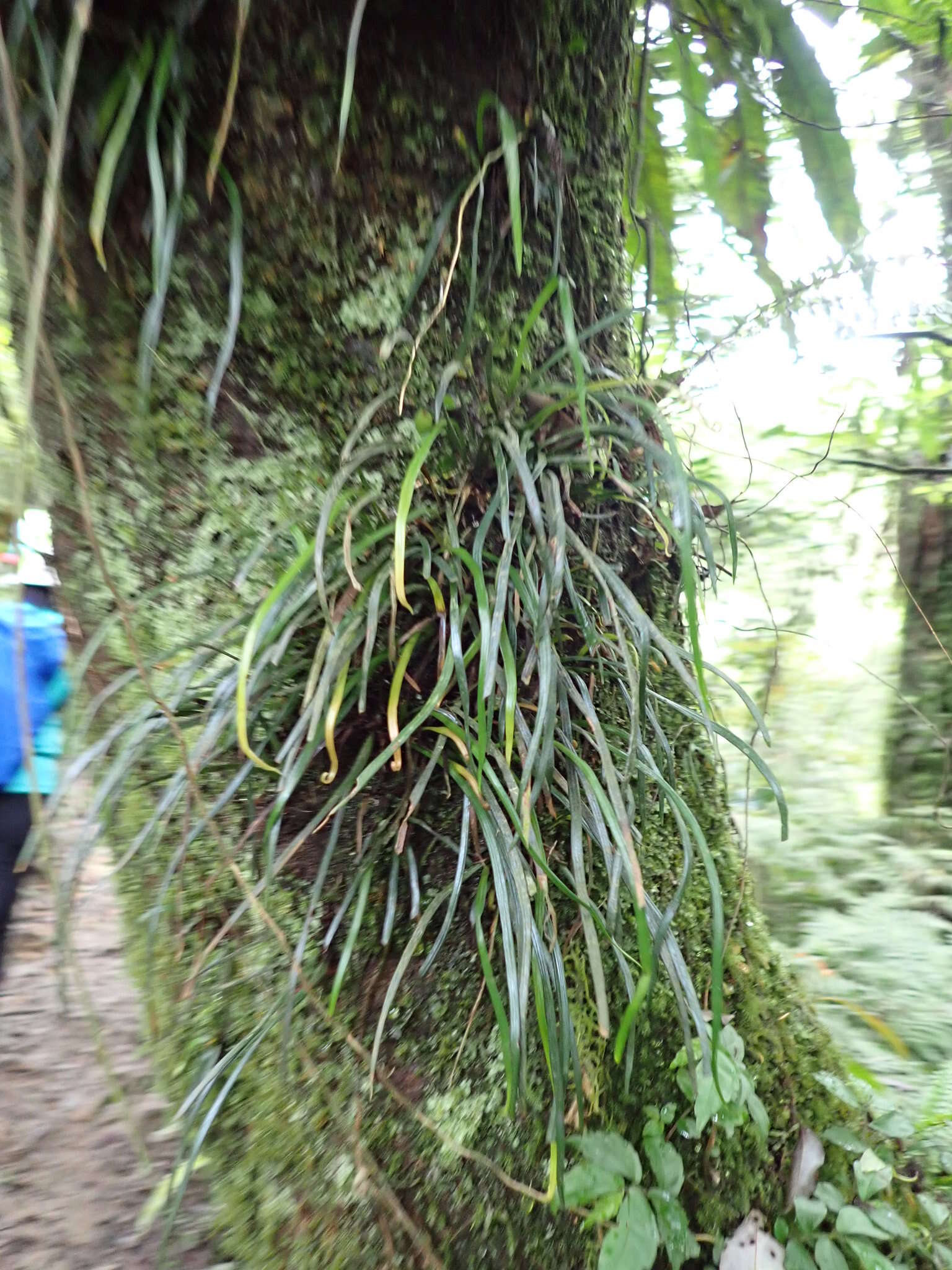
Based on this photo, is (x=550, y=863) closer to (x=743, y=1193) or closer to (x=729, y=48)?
(x=743, y=1193)

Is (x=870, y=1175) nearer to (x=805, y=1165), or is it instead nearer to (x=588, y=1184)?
(x=805, y=1165)

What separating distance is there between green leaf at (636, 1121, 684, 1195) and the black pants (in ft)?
4.00

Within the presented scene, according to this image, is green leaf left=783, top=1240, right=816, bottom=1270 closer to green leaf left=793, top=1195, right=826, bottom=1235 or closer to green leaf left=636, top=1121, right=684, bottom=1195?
green leaf left=793, top=1195, right=826, bottom=1235

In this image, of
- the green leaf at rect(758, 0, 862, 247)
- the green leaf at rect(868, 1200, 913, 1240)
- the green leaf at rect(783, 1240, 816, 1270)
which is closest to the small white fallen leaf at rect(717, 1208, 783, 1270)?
the green leaf at rect(783, 1240, 816, 1270)

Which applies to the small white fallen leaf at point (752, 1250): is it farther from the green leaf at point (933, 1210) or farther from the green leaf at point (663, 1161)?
the green leaf at point (933, 1210)

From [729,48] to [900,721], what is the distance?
6.58 ft

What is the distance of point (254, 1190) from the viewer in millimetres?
657

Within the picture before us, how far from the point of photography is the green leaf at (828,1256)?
71cm

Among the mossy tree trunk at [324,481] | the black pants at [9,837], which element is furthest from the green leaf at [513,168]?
the black pants at [9,837]

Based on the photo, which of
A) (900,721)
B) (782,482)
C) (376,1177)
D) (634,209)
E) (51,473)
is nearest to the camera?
(376,1177)

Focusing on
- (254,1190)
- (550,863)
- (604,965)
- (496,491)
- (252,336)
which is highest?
(252,336)

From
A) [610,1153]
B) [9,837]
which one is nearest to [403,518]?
[610,1153]

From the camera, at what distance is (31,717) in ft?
4.39

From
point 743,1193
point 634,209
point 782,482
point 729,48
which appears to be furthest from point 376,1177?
point 782,482
